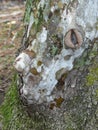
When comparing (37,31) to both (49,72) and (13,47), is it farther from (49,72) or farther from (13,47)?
(13,47)

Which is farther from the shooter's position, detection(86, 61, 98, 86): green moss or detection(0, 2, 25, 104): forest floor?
detection(0, 2, 25, 104): forest floor

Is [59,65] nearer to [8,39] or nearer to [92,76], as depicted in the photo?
[92,76]

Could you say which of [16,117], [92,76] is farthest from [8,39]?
[92,76]

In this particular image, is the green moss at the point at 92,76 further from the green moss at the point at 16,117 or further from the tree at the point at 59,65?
the green moss at the point at 16,117

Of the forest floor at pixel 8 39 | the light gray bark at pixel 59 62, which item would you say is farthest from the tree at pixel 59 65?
the forest floor at pixel 8 39

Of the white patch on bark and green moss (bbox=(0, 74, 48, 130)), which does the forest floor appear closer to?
green moss (bbox=(0, 74, 48, 130))

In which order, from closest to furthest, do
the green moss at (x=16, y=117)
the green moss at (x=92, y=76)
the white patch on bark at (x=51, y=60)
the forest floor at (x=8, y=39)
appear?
the white patch on bark at (x=51, y=60), the green moss at (x=92, y=76), the green moss at (x=16, y=117), the forest floor at (x=8, y=39)

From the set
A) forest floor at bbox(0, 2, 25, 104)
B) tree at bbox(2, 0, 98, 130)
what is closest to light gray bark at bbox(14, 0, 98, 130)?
tree at bbox(2, 0, 98, 130)

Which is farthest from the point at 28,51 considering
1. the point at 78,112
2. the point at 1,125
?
the point at 1,125
